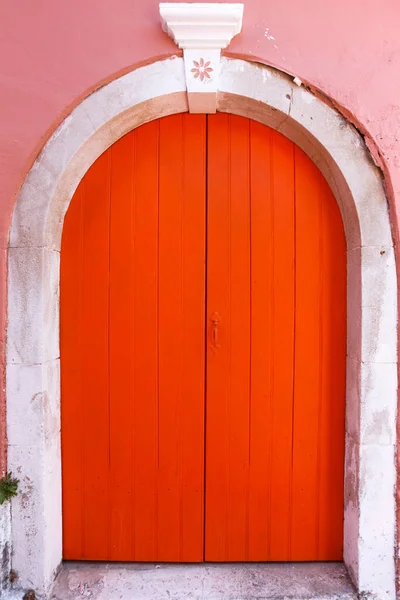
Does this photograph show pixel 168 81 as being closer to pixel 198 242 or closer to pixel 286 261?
pixel 198 242

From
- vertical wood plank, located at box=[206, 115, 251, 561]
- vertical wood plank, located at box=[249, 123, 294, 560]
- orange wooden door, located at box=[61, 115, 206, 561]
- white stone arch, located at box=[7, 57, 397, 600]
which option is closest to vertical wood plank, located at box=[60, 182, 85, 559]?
orange wooden door, located at box=[61, 115, 206, 561]

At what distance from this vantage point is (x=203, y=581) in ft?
6.68

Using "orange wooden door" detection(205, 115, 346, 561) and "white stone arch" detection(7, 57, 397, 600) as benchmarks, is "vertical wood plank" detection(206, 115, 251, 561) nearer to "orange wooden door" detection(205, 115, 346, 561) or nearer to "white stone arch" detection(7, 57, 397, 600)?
"orange wooden door" detection(205, 115, 346, 561)

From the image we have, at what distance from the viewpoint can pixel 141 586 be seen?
6.56ft

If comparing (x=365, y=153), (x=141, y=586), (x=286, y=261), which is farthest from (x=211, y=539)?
(x=365, y=153)

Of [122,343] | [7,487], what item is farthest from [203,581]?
[122,343]

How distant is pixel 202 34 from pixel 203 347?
1627 mm

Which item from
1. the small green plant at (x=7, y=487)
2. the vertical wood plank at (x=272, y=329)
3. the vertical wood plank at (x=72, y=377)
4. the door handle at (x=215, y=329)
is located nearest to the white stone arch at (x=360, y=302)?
the small green plant at (x=7, y=487)

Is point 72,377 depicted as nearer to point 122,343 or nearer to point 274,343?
point 122,343

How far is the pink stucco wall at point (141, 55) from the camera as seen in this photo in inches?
75.6

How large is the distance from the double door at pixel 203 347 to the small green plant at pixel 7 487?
0.93 feet

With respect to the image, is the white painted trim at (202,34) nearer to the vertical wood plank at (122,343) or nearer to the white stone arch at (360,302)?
the white stone arch at (360,302)

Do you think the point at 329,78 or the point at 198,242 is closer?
the point at 329,78

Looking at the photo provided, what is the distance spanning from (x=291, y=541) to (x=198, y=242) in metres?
1.80
